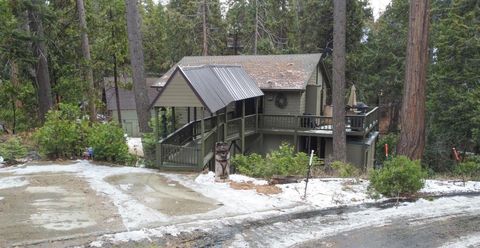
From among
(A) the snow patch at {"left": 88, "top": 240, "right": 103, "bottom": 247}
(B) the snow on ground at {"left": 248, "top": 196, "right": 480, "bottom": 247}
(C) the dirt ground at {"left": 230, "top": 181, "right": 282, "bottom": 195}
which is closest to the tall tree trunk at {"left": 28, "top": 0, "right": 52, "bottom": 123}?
(C) the dirt ground at {"left": 230, "top": 181, "right": 282, "bottom": 195}

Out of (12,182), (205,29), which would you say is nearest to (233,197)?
(12,182)

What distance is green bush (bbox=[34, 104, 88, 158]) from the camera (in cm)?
1286

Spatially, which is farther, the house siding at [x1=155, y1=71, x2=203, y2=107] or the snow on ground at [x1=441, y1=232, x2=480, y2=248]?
the house siding at [x1=155, y1=71, x2=203, y2=107]

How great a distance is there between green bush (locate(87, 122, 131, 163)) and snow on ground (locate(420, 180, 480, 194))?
9.25m

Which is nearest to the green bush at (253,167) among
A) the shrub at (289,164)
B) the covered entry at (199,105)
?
the shrub at (289,164)

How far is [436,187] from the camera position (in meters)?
9.75

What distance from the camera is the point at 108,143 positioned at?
13.1 m

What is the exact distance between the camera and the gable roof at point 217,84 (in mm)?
11703

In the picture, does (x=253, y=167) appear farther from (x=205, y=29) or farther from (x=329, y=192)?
(x=205, y=29)

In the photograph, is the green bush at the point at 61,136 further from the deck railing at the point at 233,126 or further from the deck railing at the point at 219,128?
the deck railing at the point at 233,126

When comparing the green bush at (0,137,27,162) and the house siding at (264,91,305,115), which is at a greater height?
the house siding at (264,91,305,115)

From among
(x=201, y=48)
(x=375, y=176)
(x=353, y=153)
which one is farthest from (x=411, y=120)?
(x=201, y=48)

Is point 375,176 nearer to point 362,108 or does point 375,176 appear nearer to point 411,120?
point 411,120

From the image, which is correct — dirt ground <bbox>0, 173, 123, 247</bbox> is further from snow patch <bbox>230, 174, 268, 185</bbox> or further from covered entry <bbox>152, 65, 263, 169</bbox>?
snow patch <bbox>230, 174, 268, 185</bbox>
